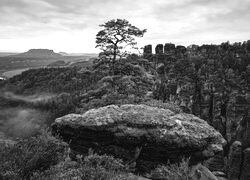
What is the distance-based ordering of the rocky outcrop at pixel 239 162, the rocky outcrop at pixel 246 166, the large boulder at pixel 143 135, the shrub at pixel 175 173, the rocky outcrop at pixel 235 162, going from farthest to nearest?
the rocky outcrop at pixel 235 162, the rocky outcrop at pixel 239 162, the rocky outcrop at pixel 246 166, the large boulder at pixel 143 135, the shrub at pixel 175 173

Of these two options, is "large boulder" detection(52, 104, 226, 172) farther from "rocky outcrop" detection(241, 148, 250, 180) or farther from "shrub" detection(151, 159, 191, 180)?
"rocky outcrop" detection(241, 148, 250, 180)

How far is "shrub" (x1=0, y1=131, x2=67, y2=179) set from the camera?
18.2 ft

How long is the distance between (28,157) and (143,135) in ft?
15.4

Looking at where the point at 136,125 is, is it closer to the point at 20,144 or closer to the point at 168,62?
the point at 20,144

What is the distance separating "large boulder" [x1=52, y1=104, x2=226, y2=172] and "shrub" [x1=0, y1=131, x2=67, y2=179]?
2.28 m

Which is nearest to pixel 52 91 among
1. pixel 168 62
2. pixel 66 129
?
pixel 66 129

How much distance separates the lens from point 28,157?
6285 millimetres

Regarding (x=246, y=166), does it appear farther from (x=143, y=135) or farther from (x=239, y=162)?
(x=143, y=135)

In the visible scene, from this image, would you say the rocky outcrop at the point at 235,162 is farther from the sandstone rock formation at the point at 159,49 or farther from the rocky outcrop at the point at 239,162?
the sandstone rock formation at the point at 159,49

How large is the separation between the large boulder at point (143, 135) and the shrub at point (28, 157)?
7.49 ft

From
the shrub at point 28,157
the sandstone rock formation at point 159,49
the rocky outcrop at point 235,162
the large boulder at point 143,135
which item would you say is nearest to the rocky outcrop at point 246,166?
the rocky outcrop at point 235,162

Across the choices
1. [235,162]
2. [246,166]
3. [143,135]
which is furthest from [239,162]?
[143,135]

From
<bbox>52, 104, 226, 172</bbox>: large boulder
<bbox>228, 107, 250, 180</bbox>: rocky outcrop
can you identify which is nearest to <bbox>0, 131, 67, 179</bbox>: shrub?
<bbox>52, 104, 226, 172</bbox>: large boulder

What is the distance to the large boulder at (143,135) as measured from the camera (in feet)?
30.2
